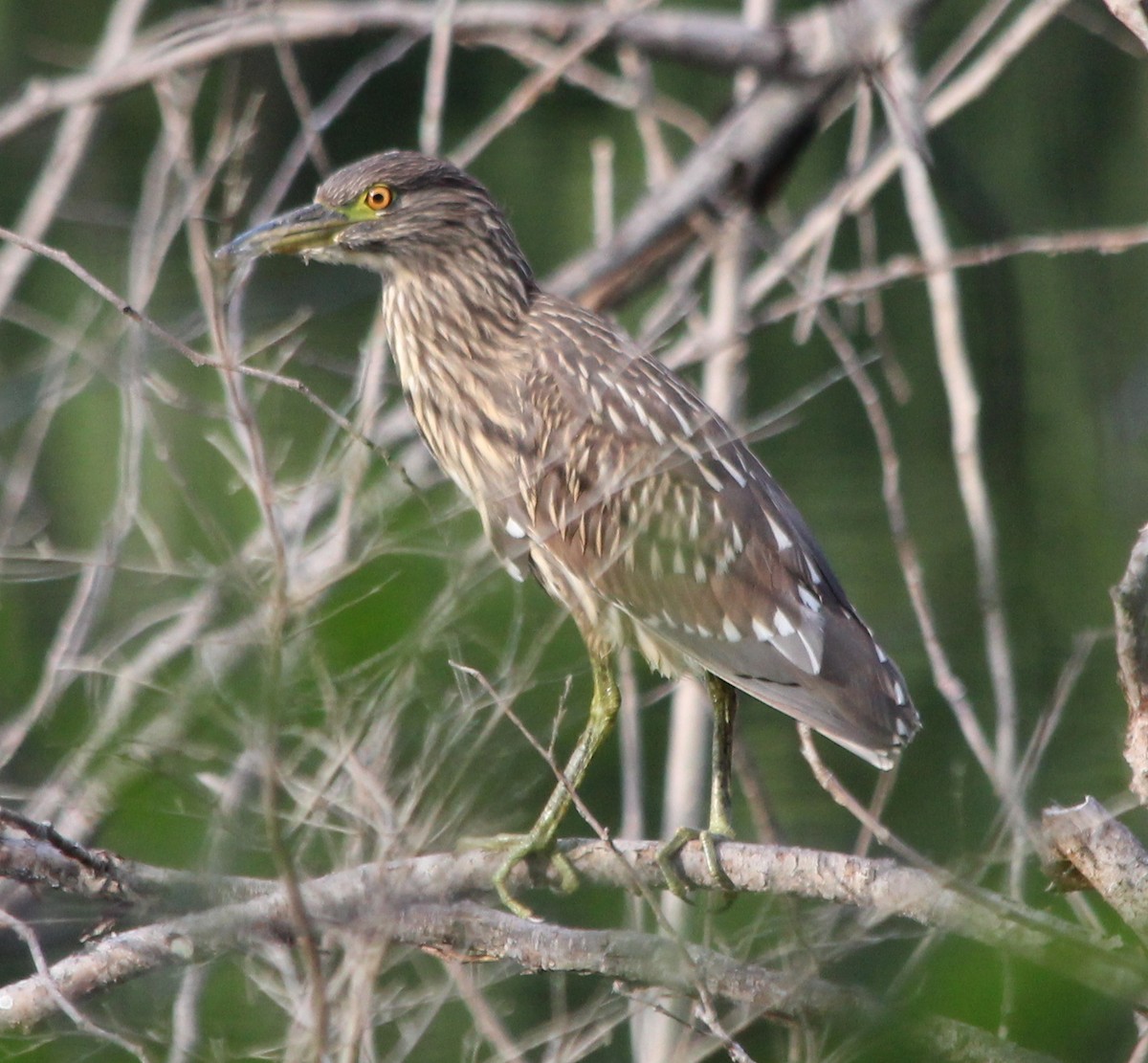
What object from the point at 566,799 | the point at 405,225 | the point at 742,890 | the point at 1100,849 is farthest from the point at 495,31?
the point at 1100,849

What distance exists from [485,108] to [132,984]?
18.3ft

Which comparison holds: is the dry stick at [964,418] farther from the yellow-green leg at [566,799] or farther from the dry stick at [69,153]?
the dry stick at [69,153]

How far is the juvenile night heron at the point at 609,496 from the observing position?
7.96 ft

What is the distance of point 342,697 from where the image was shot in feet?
5.00

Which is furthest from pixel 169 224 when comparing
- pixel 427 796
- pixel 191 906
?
pixel 191 906

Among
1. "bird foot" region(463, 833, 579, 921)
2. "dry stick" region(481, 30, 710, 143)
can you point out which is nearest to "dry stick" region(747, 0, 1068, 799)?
"dry stick" region(481, 30, 710, 143)

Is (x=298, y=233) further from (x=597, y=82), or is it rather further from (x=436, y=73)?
(x=597, y=82)

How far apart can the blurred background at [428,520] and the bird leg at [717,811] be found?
0.11m

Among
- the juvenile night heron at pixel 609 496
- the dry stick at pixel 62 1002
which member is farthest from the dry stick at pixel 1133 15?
the dry stick at pixel 62 1002

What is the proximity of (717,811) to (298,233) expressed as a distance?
1132 millimetres

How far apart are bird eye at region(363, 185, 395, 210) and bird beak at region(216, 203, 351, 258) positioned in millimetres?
51

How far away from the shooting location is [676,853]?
7.36ft

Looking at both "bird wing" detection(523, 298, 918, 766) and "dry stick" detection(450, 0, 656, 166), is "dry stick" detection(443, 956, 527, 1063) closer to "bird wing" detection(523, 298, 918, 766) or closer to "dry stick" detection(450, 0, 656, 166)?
"bird wing" detection(523, 298, 918, 766)

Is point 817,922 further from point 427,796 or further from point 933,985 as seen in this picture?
point 933,985
